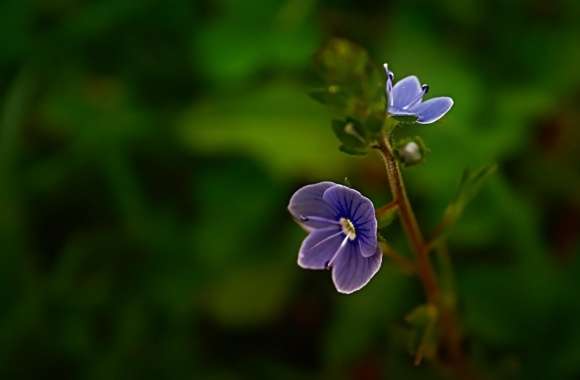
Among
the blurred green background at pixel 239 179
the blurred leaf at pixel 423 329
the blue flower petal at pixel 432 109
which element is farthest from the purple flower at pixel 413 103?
the blurred green background at pixel 239 179

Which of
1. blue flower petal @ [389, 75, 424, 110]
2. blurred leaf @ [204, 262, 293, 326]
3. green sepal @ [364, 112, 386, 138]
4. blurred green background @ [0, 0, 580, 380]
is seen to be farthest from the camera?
blurred leaf @ [204, 262, 293, 326]

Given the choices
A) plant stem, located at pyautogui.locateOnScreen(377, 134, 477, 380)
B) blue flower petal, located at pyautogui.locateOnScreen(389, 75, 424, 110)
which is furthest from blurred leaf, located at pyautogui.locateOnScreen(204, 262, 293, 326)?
blue flower petal, located at pyautogui.locateOnScreen(389, 75, 424, 110)

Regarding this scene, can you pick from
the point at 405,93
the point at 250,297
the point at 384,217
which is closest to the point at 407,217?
the point at 384,217

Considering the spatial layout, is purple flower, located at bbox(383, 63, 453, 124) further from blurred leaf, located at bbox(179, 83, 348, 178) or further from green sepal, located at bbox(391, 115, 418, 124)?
blurred leaf, located at bbox(179, 83, 348, 178)

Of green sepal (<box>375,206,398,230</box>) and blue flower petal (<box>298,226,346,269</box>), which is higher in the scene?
green sepal (<box>375,206,398,230</box>)

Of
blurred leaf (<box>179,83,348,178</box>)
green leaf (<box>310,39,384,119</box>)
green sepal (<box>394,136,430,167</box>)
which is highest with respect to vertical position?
green leaf (<box>310,39,384,119</box>)

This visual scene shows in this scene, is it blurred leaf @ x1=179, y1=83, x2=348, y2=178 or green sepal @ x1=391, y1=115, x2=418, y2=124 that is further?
blurred leaf @ x1=179, y1=83, x2=348, y2=178

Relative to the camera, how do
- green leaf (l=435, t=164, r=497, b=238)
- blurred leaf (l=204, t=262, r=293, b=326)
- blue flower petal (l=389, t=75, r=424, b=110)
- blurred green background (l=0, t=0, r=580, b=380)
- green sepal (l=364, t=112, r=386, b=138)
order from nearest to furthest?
green sepal (l=364, t=112, r=386, b=138), blue flower petal (l=389, t=75, r=424, b=110), green leaf (l=435, t=164, r=497, b=238), blurred green background (l=0, t=0, r=580, b=380), blurred leaf (l=204, t=262, r=293, b=326)

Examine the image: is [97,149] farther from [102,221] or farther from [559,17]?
[559,17]
